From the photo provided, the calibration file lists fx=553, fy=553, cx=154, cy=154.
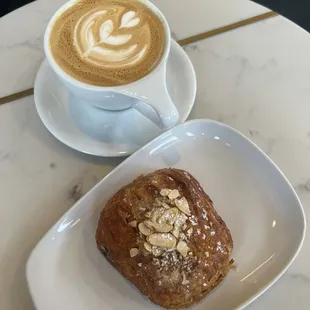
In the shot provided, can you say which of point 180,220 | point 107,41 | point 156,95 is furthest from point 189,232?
point 107,41

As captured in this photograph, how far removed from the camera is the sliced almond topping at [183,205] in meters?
0.85

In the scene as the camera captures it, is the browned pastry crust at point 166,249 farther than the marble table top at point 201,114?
No

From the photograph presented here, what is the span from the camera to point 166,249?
0.83 m

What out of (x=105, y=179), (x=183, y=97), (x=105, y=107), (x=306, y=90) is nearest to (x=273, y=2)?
(x=306, y=90)

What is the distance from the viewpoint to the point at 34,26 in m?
1.16

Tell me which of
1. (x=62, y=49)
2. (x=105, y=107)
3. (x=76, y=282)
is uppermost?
(x=62, y=49)

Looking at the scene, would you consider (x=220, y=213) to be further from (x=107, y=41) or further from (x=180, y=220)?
(x=107, y=41)

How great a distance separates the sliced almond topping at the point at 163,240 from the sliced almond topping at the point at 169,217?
2cm

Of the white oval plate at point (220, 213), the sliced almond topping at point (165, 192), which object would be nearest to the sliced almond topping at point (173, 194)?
the sliced almond topping at point (165, 192)

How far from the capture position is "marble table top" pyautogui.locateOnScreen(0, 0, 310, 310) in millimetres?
927

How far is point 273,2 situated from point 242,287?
1.11m

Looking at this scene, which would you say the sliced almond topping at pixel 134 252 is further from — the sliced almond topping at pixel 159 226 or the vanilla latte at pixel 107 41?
the vanilla latte at pixel 107 41

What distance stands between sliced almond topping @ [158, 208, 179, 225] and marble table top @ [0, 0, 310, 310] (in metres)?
0.20

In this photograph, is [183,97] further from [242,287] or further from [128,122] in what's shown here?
[242,287]
